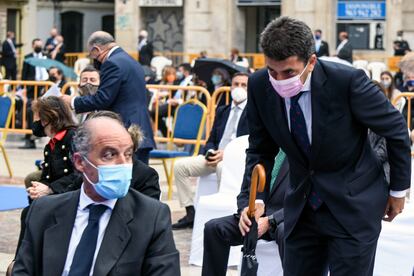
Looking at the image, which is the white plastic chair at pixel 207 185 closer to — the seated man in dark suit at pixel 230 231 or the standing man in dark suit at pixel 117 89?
the standing man in dark suit at pixel 117 89

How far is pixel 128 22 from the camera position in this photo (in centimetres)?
4272

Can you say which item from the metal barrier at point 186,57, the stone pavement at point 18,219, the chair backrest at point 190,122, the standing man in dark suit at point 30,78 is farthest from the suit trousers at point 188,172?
the metal barrier at point 186,57

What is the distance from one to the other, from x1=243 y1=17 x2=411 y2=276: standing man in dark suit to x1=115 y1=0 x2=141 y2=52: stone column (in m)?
36.6

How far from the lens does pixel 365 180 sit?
19.3 feet

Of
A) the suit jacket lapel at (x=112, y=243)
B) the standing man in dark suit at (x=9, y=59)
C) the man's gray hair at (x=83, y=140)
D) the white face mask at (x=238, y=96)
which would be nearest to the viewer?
the suit jacket lapel at (x=112, y=243)

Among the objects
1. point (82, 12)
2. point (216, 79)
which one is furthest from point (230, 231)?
point (82, 12)

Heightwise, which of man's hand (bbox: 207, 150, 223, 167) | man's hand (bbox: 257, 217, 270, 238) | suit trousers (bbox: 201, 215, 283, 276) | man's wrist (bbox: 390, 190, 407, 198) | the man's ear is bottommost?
suit trousers (bbox: 201, 215, 283, 276)

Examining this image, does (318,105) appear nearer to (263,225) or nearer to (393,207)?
(393,207)

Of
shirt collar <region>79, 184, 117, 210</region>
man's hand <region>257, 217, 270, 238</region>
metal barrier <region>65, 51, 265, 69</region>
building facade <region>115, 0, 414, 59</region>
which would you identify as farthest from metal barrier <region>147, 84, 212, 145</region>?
building facade <region>115, 0, 414, 59</region>

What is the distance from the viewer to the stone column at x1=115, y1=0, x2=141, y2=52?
139 ft

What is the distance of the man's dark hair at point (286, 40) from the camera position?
18.1 feet

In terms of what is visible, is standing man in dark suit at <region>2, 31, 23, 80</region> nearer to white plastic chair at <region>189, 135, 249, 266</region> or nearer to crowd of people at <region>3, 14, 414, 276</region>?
white plastic chair at <region>189, 135, 249, 266</region>

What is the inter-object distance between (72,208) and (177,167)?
6.73 m

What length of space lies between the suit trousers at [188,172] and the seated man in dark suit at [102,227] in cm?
614
